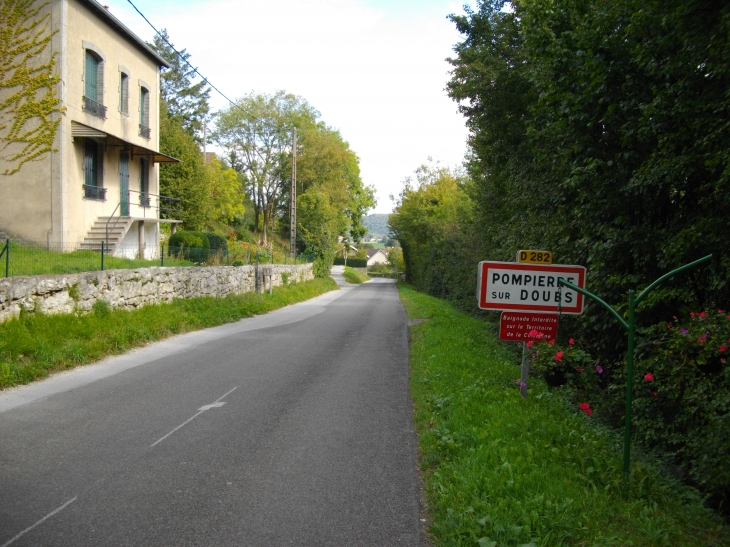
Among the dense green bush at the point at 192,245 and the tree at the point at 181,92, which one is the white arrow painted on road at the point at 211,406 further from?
the tree at the point at 181,92

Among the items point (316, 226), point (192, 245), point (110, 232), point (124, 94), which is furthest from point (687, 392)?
point (316, 226)

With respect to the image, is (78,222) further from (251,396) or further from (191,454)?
(191,454)

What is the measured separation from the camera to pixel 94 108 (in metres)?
21.8

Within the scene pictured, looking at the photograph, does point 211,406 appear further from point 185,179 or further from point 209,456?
point 185,179

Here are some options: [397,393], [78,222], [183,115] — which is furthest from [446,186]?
[397,393]

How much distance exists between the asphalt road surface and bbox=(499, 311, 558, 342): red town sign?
5.54 feet

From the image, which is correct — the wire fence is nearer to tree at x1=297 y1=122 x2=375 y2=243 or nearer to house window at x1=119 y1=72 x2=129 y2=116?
house window at x1=119 y1=72 x2=129 y2=116

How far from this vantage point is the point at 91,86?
21.8m

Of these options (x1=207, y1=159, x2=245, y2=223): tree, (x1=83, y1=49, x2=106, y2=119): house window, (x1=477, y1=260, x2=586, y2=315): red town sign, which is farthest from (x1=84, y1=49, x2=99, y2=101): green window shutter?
(x1=207, y1=159, x2=245, y2=223): tree

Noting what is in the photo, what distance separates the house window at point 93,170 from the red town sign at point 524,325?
18638 millimetres

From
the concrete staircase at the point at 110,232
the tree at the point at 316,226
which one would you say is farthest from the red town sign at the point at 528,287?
the tree at the point at 316,226

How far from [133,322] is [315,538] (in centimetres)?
1121

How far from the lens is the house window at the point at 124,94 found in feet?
79.3

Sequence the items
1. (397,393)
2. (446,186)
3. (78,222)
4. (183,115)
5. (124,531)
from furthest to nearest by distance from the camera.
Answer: (183,115), (446,186), (78,222), (397,393), (124,531)
